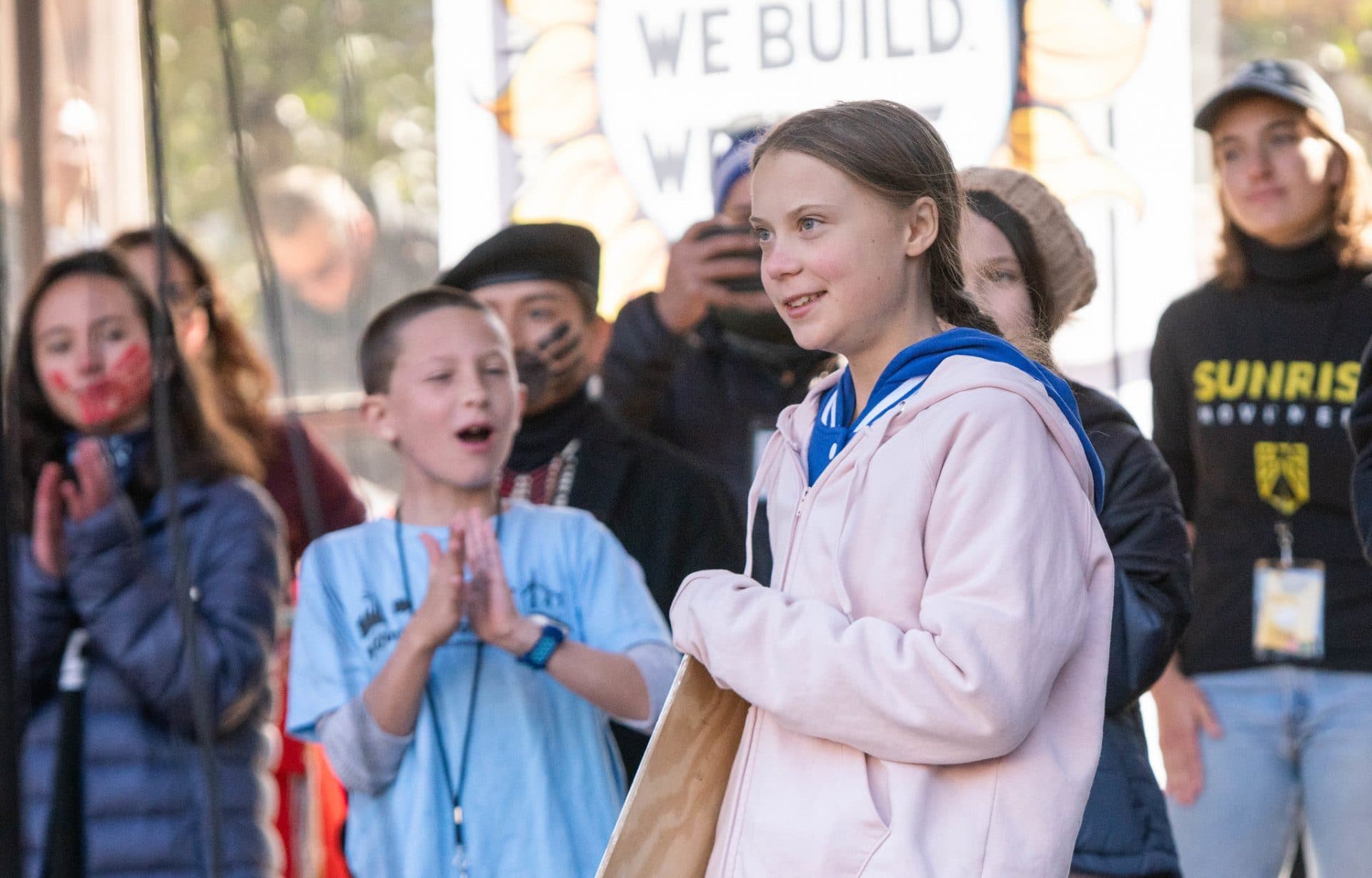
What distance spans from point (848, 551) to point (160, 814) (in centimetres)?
149

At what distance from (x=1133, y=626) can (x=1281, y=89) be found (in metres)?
1.16

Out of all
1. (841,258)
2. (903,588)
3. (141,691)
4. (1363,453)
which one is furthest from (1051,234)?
(141,691)

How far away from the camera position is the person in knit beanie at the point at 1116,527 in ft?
6.03

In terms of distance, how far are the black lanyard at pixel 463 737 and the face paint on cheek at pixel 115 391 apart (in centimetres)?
65

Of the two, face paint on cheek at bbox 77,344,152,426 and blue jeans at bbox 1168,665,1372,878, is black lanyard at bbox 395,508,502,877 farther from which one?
blue jeans at bbox 1168,665,1372,878

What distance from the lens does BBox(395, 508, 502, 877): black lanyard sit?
1.95 metres

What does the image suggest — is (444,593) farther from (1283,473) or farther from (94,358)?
(1283,473)

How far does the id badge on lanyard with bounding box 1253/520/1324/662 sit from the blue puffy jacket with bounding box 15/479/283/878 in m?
1.59

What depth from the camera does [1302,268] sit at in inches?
104

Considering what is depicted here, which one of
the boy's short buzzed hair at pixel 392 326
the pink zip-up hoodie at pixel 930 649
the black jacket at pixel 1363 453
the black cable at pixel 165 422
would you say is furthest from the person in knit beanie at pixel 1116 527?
the black cable at pixel 165 422

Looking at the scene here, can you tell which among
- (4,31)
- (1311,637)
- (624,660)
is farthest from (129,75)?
(1311,637)

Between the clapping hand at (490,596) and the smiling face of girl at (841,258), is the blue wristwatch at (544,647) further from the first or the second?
the smiling face of girl at (841,258)

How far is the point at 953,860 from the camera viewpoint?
121 centimetres

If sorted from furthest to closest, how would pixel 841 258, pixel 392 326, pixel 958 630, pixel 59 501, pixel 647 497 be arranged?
pixel 647 497 → pixel 59 501 → pixel 392 326 → pixel 841 258 → pixel 958 630
